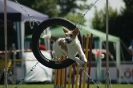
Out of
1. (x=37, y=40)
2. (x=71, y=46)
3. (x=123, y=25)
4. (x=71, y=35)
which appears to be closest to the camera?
(x=71, y=35)

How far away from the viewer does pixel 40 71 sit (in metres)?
17.0

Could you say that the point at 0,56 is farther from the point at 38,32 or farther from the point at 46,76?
the point at 38,32

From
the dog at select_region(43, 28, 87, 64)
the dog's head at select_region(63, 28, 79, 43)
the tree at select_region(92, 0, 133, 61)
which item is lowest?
the dog at select_region(43, 28, 87, 64)

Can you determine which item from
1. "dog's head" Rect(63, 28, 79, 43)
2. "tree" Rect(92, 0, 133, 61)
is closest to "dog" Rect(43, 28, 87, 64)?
"dog's head" Rect(63, 28, 79, 43)

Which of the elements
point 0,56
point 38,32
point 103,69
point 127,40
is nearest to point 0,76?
point 0,56

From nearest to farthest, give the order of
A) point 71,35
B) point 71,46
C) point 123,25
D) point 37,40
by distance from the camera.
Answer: point 71,35, point 71,46, point 37,40, point 123,25

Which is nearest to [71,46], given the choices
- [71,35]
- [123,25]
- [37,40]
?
[71,35]

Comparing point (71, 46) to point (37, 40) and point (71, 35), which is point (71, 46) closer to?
point (71, 35)

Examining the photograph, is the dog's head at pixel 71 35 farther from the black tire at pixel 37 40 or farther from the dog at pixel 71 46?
the black tire at pixel 37 40

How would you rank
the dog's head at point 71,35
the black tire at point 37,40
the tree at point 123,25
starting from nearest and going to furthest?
the dog's head at point 71,35 < the black tire at point 37,40 < the tree at point 123,25

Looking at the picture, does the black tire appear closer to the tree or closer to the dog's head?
the dog's head

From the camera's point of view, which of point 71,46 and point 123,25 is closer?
point 71,46

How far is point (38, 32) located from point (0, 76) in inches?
290

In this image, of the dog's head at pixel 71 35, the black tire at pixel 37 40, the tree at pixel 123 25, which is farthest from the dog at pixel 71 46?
the tree at pixel 123 25
